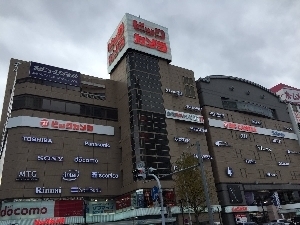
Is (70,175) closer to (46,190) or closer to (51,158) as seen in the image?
(51,158)

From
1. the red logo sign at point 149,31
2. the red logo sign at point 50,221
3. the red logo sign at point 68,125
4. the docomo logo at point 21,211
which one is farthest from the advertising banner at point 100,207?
the red logo sign at point 149,31

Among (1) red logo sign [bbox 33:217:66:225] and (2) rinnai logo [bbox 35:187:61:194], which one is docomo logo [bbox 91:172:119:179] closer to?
(2) rinnai logo [bbox 35:187:61:194]

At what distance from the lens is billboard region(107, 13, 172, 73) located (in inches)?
2470

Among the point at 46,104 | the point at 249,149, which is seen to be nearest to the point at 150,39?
the point at 46,104

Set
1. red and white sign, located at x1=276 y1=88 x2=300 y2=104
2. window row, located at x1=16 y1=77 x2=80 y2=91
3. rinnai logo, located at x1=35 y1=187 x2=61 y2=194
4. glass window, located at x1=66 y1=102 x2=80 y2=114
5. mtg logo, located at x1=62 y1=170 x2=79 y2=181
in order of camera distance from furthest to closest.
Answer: red and white sign, located at x1=276 y1=88 x2=300 y2=104
glass window, located at x1=66 y1=102 x2=80 y2=114
window row, located at x1=16 y1=77 x2=80 y2=91
mtg logo, located at x1=62 y1=170 x2=79 y2=181
rinnai logo, located at x1=35 y1=187 x2=61 y2=194

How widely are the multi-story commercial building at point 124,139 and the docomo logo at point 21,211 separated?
15cm

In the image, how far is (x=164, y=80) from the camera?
63.4 metres

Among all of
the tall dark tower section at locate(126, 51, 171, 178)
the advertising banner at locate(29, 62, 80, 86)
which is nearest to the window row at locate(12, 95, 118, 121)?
the advertising banner at locate(29, 62, 80, 86)

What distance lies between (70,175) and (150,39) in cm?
3405

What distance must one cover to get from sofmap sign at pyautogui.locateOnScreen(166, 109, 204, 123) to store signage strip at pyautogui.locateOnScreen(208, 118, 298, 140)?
376 cm

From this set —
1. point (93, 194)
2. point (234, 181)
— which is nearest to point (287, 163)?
point (234, 181)

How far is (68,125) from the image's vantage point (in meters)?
54.3

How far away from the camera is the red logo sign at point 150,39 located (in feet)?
209

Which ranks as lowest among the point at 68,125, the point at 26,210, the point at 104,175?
the point at 26,210
